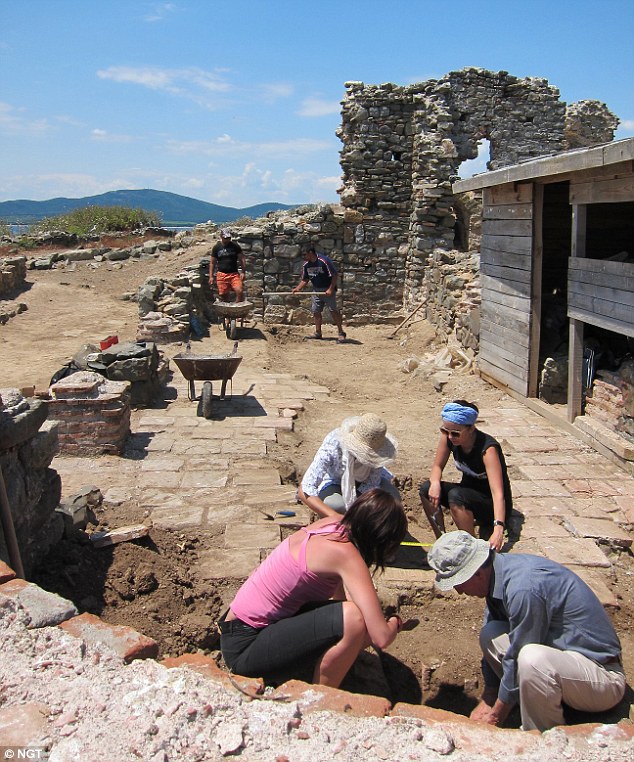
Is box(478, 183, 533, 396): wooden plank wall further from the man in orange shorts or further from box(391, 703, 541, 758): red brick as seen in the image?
box(391, 703, 541, 758): red brick

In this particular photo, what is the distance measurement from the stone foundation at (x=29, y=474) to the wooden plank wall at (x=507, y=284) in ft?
20.3

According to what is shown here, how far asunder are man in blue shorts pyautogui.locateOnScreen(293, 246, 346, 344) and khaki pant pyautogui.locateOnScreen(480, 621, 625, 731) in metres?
10.9

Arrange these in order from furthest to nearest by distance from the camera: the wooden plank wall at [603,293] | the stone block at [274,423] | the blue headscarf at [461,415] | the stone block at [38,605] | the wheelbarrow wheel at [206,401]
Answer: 1. the wheelbarrow wheel at [206,401]
2. the stone block at [274,423]
3. the wooden plank wall at [603,293]
4. the blue headscarf at [461,415]
5. the stone block at [38,605]

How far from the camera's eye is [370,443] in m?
4.33

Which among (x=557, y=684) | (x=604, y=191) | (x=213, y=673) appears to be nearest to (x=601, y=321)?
(x=604, y=191)

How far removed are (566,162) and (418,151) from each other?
8895 mm

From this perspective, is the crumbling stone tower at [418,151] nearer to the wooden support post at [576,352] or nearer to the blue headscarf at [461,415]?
the wooden support post at [576,352]

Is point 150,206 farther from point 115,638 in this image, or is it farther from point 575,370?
point 115,638

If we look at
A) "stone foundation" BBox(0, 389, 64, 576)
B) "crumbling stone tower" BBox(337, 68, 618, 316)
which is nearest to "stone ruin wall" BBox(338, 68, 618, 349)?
"crumbling stone tower" BBox(337, 68, 618, 316)

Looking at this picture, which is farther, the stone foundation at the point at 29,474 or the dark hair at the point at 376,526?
the stone foundation at the point at 29,474

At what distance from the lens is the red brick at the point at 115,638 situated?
107 inches

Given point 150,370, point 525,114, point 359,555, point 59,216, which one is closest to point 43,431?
point 359,555

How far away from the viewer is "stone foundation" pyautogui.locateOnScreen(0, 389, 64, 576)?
3996 millimetres

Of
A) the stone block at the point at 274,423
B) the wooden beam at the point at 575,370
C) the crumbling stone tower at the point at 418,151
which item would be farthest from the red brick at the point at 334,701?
the crumbling stone tower at the point at 418,151
